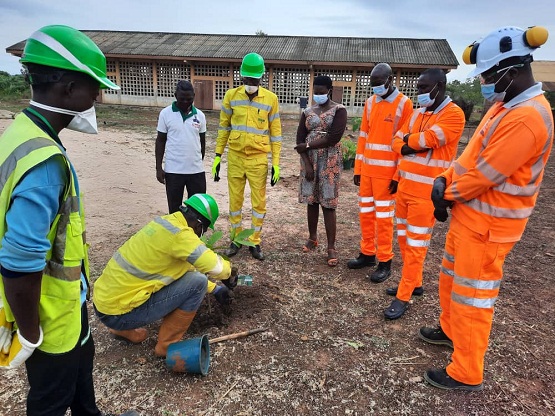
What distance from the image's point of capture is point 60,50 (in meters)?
1.33

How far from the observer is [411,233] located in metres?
3.22

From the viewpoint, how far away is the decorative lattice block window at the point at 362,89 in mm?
20359

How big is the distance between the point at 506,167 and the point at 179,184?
3229mm

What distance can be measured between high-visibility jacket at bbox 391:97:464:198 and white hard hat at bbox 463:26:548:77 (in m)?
0.93

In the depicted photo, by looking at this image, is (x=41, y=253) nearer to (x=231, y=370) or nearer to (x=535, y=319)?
(x=231, y=370)

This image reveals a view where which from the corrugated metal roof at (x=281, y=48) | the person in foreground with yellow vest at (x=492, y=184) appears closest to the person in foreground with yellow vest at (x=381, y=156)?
the person in foreground with yellow vest at (x=492, y=184)

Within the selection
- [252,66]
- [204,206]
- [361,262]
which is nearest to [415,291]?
[361,262]

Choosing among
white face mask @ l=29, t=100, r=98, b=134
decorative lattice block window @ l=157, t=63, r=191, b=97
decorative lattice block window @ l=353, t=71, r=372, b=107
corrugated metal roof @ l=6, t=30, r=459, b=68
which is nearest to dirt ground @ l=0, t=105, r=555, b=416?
white face mask @ l=29, t=100, r=98, b=134

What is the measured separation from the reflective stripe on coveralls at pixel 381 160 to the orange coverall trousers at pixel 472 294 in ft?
4.59

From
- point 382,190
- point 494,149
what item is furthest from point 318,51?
point 494,149

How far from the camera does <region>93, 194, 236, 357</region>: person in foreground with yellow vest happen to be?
244 centimetres

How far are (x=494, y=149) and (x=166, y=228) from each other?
1.98 meters

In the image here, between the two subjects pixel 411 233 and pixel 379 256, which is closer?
pixel 411 233

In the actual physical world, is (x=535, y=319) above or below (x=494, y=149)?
below
